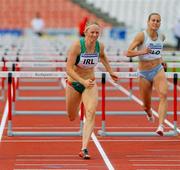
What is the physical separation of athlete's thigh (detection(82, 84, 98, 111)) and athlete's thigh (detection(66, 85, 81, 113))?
192 mm

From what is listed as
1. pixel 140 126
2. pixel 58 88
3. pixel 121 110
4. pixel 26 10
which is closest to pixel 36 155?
pixel 140 126

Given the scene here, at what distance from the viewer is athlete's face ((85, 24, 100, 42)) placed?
32.0 ft

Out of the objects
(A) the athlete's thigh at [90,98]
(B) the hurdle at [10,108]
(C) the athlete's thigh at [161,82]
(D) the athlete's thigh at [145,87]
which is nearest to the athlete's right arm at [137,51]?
(C) the athlete's thigh at [161,82]

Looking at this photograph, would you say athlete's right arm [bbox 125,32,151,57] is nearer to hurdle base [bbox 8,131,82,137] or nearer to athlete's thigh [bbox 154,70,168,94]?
athlete's thigh [bbox 154,70,168,94]

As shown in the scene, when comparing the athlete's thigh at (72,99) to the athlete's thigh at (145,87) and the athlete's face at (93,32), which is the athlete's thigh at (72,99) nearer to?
the athlete's face at (93,32)

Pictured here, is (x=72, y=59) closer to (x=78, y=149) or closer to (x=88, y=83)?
(x=88, y=83)

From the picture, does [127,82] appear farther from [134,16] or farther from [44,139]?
[134,16]

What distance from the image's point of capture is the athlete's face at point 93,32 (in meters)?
9.77

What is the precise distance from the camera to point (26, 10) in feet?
156

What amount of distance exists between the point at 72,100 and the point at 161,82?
173 cm

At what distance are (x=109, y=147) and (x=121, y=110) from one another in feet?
16.1

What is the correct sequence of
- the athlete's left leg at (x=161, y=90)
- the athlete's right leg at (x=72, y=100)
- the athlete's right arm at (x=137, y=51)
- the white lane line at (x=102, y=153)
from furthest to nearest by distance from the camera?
the athlete's left leg at (x=161, y=90), the athlete's right arm at (x=137, y=51), the athlete's right leg at (x=72, y=100), the white lane line at (x=102, y=153)

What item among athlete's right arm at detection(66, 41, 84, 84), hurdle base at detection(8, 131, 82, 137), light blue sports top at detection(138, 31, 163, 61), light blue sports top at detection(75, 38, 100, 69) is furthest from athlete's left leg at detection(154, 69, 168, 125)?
athlete's right arm at detection(66, 41, 84, 84)

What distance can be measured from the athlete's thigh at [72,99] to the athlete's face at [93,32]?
29.0 inches
